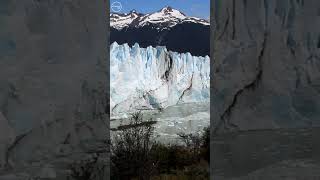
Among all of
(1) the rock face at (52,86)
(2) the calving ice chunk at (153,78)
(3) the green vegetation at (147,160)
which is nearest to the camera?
(1) the rock face at (52,86)

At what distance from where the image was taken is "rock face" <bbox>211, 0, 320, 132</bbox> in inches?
141

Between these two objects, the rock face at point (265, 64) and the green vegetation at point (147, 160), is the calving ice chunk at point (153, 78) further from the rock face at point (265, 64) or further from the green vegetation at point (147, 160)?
the rock face at point (265, 64)

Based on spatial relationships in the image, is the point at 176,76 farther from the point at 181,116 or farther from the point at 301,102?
the point at 301,102

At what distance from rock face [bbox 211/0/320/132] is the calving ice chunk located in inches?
399

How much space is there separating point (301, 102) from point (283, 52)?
37cm

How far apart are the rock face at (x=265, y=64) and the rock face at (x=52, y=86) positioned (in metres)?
0.85

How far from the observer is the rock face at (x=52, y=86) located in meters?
3.35

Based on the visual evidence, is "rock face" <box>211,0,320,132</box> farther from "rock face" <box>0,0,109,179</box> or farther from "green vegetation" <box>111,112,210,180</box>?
"green vegetation" <box>111,112,210,180</box>

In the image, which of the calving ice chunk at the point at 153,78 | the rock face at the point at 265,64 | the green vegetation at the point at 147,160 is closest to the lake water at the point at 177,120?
the calving ice chunk at the point at 153,78

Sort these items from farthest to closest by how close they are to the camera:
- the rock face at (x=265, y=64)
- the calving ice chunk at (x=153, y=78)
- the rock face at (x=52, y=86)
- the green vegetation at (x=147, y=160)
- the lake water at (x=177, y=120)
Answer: the calving ice chunk at (x=153, y=78) < the lake water at (x=177, y=120) < the green vegetation at (x=147, y=160) < the rock face at (x=265, y=64) < the rock face at (x=52, y=86)

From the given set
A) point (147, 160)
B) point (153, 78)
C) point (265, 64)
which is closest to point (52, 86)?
point (265, 64)

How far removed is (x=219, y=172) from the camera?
12.4 feet

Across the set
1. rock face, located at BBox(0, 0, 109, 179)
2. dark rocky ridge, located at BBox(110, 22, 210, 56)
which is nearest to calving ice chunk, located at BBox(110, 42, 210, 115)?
dark rocky ridge, located at BBox(110, 22, 210, 56)

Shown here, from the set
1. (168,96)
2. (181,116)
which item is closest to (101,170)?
(181,116)
